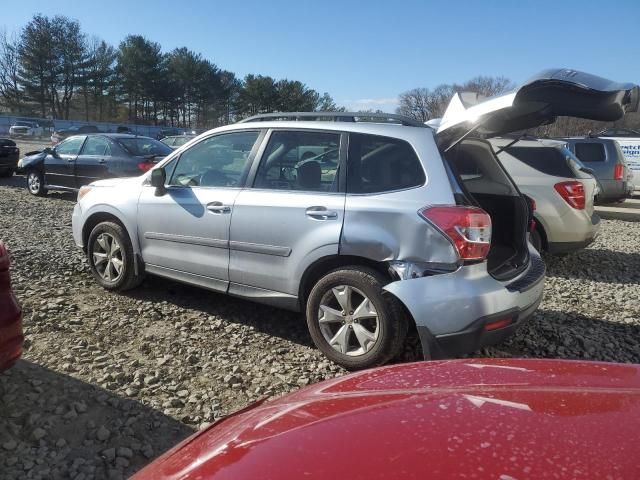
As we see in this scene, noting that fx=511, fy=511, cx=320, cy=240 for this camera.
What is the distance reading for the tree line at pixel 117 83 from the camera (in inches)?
2500

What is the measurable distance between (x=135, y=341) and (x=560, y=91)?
3367 mm

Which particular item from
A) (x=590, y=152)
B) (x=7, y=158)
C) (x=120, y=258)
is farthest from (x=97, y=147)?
(x=590, y=152)

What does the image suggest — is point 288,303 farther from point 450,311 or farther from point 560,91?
point 560,91

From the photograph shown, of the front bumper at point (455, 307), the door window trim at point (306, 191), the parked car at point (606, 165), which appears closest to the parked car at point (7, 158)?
the door window trim at point (306, 191)

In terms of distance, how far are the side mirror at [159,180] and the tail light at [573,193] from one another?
468cm

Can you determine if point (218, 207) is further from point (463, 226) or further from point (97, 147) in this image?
point (97, 147)

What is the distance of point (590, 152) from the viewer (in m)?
12.5

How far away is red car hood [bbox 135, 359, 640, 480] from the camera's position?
1192mm

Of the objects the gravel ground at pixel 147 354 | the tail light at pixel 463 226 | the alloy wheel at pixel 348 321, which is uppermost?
the tail light at pixel 463 226

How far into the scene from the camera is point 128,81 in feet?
215

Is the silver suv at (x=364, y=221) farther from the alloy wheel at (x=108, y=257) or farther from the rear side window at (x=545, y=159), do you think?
the rear side window at (x=545, y=159)

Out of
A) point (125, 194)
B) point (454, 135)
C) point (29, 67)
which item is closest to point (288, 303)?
point (454, 135)

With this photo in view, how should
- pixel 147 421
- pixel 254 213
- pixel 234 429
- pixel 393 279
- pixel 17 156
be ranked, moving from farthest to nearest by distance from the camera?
pixel 17 156 → pixel 254 213 → pixel 393 279 → pixel 147 421 → pixel 234 429

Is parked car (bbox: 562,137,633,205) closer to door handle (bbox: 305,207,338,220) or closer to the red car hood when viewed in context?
door handle (bbox: 305,207,338,220)
